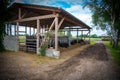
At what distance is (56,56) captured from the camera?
9055mm

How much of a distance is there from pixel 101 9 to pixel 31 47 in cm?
1287

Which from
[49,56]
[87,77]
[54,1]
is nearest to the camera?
[87,77]

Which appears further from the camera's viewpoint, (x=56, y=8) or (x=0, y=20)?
(x=0, y=20)

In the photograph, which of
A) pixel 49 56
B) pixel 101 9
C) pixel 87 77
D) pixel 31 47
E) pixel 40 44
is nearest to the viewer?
pixel 87 77

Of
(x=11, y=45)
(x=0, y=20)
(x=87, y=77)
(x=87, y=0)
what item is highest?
(x=87, y=0)

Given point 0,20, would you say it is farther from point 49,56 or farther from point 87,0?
point 87,0

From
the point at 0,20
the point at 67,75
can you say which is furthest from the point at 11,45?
the point at 67,75

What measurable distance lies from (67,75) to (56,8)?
5.12m

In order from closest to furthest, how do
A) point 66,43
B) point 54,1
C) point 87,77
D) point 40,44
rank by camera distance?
point 87,77
point 40,44
point 54,1
point 66,43

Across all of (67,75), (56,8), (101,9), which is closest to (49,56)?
(56,8)

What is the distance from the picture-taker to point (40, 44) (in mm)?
10648

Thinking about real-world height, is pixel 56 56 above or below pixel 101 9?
below

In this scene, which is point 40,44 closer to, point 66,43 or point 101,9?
point 66,43

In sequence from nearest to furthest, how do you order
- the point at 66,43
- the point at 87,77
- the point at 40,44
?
the point at 87,77
the point at 40,44
the point at 66,43
